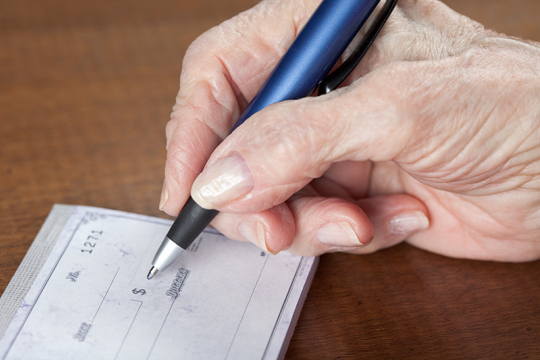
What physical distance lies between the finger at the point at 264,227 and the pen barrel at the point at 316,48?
134 mm

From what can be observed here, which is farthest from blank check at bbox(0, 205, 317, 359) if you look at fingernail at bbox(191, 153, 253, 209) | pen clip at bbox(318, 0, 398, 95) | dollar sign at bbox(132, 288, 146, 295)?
pen clip at bbox(318, 0, 398, 95)

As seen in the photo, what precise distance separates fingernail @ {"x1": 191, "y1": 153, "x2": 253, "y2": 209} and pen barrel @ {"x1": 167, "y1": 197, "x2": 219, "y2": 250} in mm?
44

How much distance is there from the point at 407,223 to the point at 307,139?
25cm

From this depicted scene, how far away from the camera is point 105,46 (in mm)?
1028

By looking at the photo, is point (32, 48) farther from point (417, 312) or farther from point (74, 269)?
point (417, 312)

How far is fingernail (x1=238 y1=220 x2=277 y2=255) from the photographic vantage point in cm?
60

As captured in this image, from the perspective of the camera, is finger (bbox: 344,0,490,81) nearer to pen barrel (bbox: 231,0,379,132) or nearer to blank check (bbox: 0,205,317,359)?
pen barrel (bbox: 231,0,379,132)

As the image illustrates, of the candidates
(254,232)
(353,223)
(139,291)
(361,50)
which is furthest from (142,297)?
(361,50)

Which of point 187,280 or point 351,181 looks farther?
point 351,181

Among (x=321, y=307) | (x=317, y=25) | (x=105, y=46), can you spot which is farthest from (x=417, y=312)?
(x=105, y=46)

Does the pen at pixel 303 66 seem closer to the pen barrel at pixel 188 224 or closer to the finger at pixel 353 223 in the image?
the pen barrel at pixel 188 224

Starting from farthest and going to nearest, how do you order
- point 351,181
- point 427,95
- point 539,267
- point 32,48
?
point 32,48
point 351,181
point 539,267
point 427,95

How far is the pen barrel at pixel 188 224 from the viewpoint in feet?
1.92

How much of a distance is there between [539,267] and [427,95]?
0.31 m
